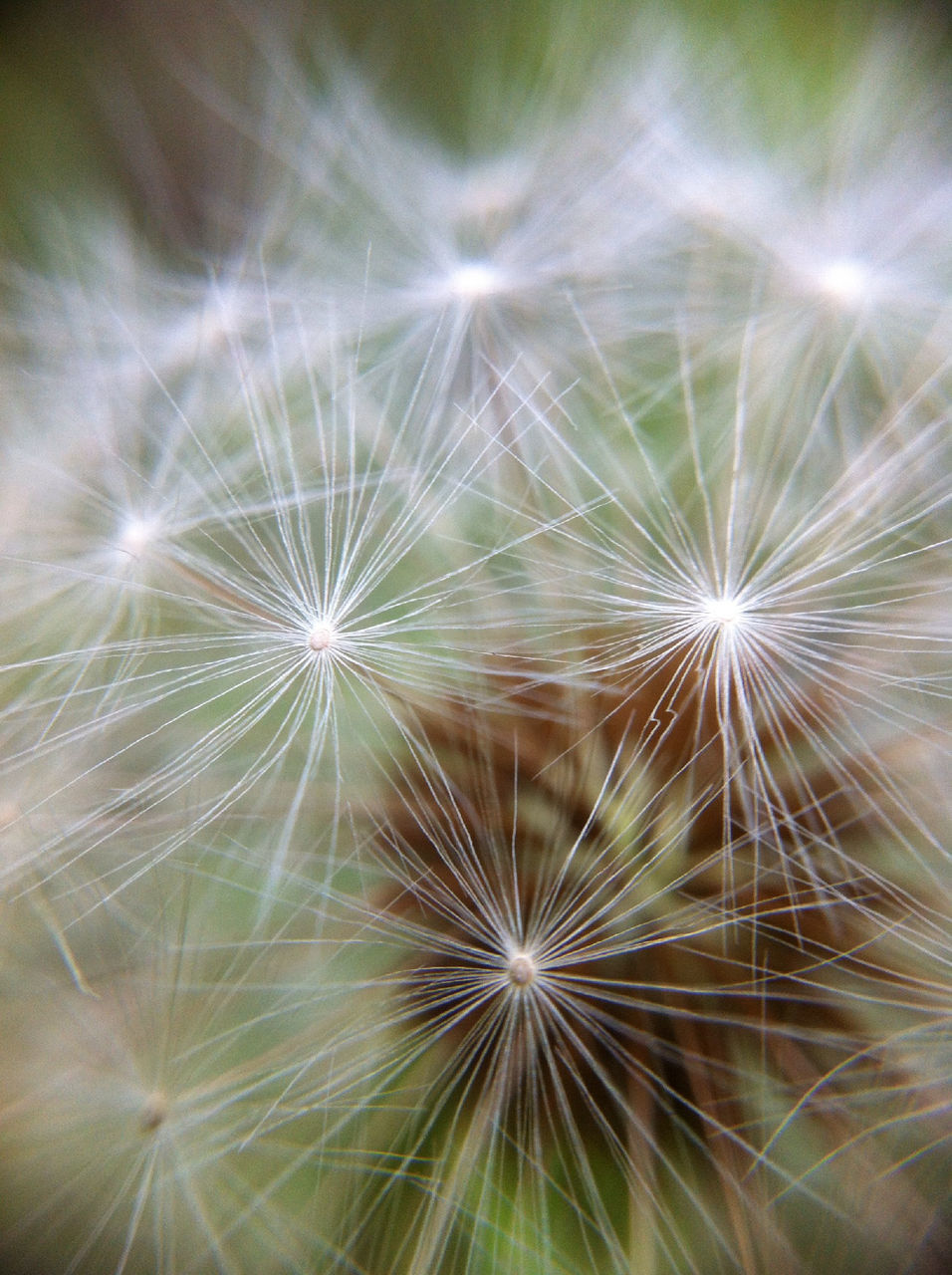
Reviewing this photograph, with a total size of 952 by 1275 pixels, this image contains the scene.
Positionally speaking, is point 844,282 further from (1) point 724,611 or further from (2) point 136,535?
(2) point 136,535

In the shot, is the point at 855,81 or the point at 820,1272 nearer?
the point at 820,1272

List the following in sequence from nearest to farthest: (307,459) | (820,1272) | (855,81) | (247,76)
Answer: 1. (820,1272)
2. (307,459)
3. (855,81)
4. (247,76)

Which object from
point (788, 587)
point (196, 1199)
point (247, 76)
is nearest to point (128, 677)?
point (196, 1199)

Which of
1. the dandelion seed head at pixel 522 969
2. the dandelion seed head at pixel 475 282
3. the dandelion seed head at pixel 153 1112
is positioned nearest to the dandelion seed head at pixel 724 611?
the dandelion seed head at pixel 522 969

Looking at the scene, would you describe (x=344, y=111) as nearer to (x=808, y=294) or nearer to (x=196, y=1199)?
(x=808, y=294)

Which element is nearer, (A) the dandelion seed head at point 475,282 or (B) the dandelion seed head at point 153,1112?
(B) the dandelion seed head at point 153,1112

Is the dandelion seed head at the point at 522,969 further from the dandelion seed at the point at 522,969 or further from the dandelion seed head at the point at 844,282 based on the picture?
the dandelion seed head at the point at 844,282

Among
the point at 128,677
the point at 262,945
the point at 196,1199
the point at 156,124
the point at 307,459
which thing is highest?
the point at 156,124

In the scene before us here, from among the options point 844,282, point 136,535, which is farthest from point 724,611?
point 136,535

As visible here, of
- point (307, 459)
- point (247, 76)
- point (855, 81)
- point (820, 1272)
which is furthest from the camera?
point (247, 76)
